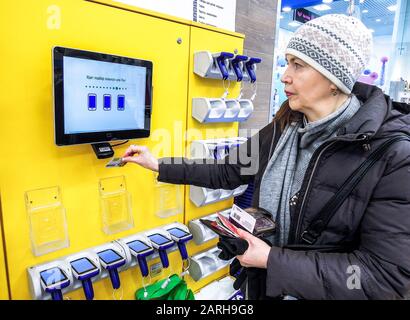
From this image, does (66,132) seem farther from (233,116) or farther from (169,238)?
(233,116)

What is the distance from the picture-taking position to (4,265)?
3.47 ft

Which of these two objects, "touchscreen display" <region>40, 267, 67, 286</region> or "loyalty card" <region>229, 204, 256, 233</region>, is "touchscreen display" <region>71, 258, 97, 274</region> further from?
"loyalty card" <region>229, 204, 256, 233</region>

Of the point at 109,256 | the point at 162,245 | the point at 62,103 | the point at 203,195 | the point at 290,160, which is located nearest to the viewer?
the point at 62,103

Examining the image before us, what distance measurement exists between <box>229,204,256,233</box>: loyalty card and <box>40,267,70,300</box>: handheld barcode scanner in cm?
64

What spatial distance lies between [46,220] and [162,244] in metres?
0.49

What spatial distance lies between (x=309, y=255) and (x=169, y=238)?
72cm

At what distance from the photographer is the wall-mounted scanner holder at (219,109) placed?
1.53m

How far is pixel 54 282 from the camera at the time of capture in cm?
107

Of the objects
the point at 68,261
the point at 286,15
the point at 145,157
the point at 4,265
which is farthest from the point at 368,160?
the point at 286,15

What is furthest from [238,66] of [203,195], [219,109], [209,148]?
[203,195]

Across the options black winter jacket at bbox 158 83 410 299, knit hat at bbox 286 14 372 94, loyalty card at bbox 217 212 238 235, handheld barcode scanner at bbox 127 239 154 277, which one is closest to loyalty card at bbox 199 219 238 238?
loyalty card at bbox 217 212 238 235

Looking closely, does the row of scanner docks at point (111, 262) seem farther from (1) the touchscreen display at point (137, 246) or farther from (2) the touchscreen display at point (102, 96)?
(2) the touchscreen display at point (102, 96)

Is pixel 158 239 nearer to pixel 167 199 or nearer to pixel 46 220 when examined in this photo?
pixel 167 199

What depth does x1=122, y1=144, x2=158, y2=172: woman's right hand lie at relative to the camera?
1277 mm
